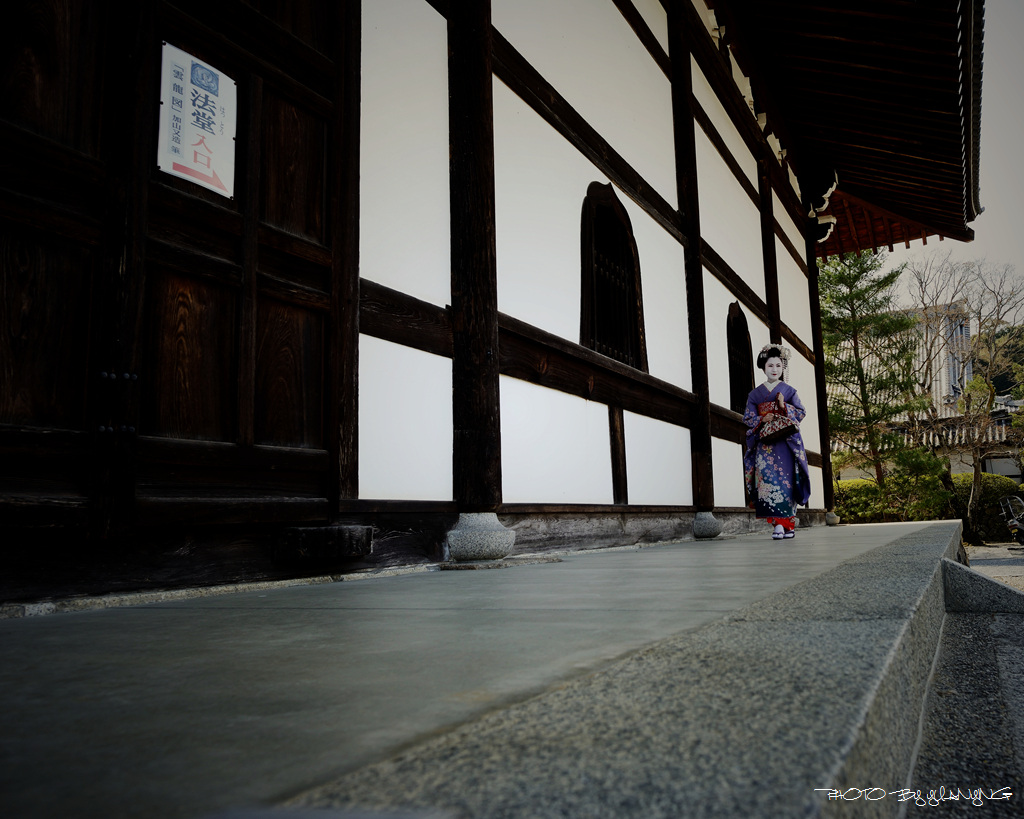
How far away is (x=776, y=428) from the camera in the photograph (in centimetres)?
510

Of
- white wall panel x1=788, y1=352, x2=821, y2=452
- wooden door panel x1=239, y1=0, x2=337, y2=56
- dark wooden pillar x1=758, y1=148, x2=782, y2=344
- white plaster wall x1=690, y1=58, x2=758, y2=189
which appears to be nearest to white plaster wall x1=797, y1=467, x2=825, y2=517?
white wall panel x1=788, y1=352, x2=821, y2=452

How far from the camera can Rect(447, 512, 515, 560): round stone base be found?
2.97 meters

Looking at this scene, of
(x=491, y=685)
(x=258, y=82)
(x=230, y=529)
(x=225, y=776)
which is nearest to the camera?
(x=225, y=776)

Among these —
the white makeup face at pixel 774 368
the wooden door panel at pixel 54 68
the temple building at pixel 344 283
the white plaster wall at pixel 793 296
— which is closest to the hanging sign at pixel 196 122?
the temple building at pixel 344 283

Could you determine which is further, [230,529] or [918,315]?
[918,315]

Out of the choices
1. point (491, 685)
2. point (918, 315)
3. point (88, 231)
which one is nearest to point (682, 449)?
point (88, 231)

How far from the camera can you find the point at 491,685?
792mm

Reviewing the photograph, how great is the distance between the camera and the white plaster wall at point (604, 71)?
398cm

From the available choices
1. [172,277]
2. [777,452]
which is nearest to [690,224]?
[777,452]

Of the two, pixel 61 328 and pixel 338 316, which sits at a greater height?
pixel 338 316

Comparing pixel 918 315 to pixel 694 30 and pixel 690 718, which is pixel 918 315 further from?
pixel 690 718

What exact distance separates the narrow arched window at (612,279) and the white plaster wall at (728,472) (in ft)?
5.76

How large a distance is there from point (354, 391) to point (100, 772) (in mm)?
2045

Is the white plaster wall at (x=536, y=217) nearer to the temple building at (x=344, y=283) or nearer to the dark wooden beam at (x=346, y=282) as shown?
the temple building at (x=344, y=283)
